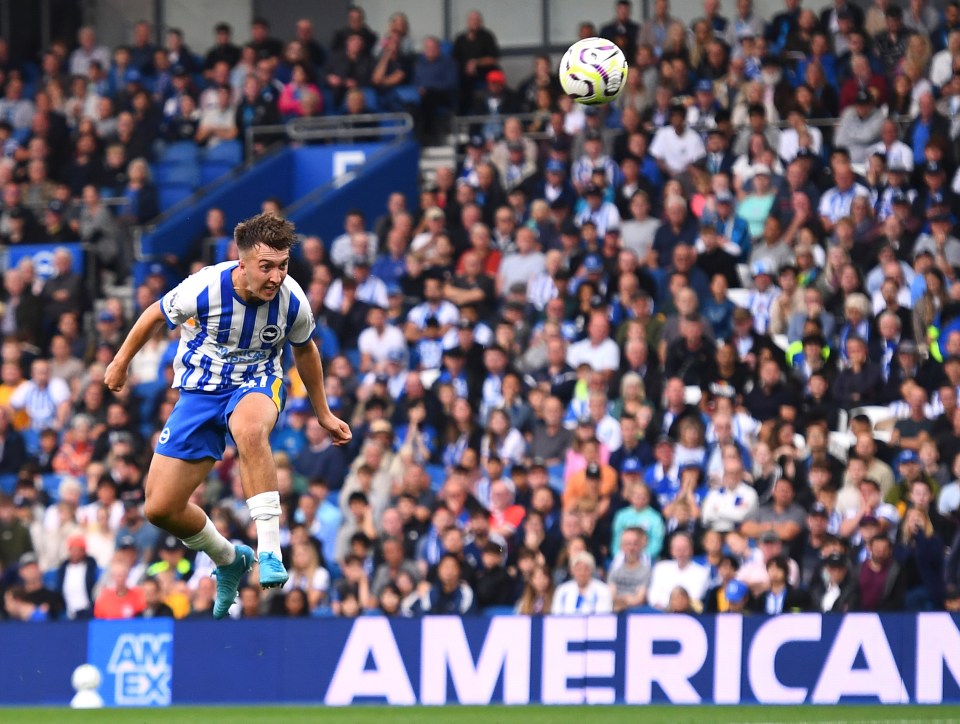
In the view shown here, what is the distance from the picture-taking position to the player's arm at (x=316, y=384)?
33.0 feet

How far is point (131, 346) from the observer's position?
9625 millimetres

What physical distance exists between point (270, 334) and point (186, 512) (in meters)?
1.06

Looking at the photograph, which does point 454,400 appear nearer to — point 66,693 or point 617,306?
point 617,306

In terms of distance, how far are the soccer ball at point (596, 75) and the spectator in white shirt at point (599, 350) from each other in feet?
9.84

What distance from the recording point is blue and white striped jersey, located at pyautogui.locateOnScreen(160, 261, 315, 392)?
9.73 metres

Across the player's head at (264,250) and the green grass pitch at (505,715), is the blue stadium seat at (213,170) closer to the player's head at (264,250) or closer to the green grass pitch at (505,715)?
the green grass pitch at (505,715)

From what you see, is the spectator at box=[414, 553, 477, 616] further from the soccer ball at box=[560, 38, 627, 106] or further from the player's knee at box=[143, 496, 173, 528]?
the player's knee at box=[143, 496, 173, 528]

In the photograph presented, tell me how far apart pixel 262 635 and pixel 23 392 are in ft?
19.2

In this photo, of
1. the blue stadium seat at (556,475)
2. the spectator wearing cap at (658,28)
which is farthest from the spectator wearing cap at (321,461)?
the spectator wearing cap at (658,28)

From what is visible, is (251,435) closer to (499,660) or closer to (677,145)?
(499,660)

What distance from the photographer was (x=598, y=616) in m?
13.6

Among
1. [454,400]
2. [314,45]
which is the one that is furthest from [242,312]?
[314,45]

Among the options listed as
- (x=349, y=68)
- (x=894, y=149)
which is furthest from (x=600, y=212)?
(x=349, y=68)

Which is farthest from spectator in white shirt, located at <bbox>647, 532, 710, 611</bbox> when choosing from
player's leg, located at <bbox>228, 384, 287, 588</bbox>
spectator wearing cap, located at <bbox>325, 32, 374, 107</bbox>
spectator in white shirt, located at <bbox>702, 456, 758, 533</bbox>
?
spectator wearing cap, located at <bbox>325, 32, 374, 107</bbox>
